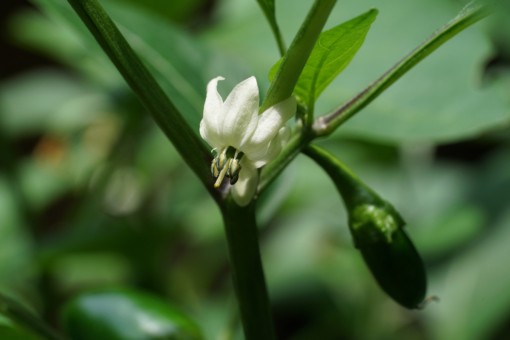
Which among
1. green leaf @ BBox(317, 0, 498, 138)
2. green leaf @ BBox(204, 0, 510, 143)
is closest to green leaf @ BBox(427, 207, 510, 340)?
green leaf @ BBox(204, 0, 510, 143)

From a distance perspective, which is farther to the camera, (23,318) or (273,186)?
(273,186)

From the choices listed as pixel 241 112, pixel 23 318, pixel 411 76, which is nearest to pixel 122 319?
pixel 23 318

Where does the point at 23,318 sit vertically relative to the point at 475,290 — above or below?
above

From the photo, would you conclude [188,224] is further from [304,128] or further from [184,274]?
[304,128]

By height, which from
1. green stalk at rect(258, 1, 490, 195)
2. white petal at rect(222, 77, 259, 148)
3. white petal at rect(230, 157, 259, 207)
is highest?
white petal at rect(222, 77, 259, 148)

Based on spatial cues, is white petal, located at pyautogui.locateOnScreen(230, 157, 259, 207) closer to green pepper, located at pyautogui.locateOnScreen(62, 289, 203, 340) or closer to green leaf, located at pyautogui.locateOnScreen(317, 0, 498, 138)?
green leaf, located at pyautogui.locateOnScreen(317, 0, 498, 138)

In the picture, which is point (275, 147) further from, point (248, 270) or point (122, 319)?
point (122, 319)
